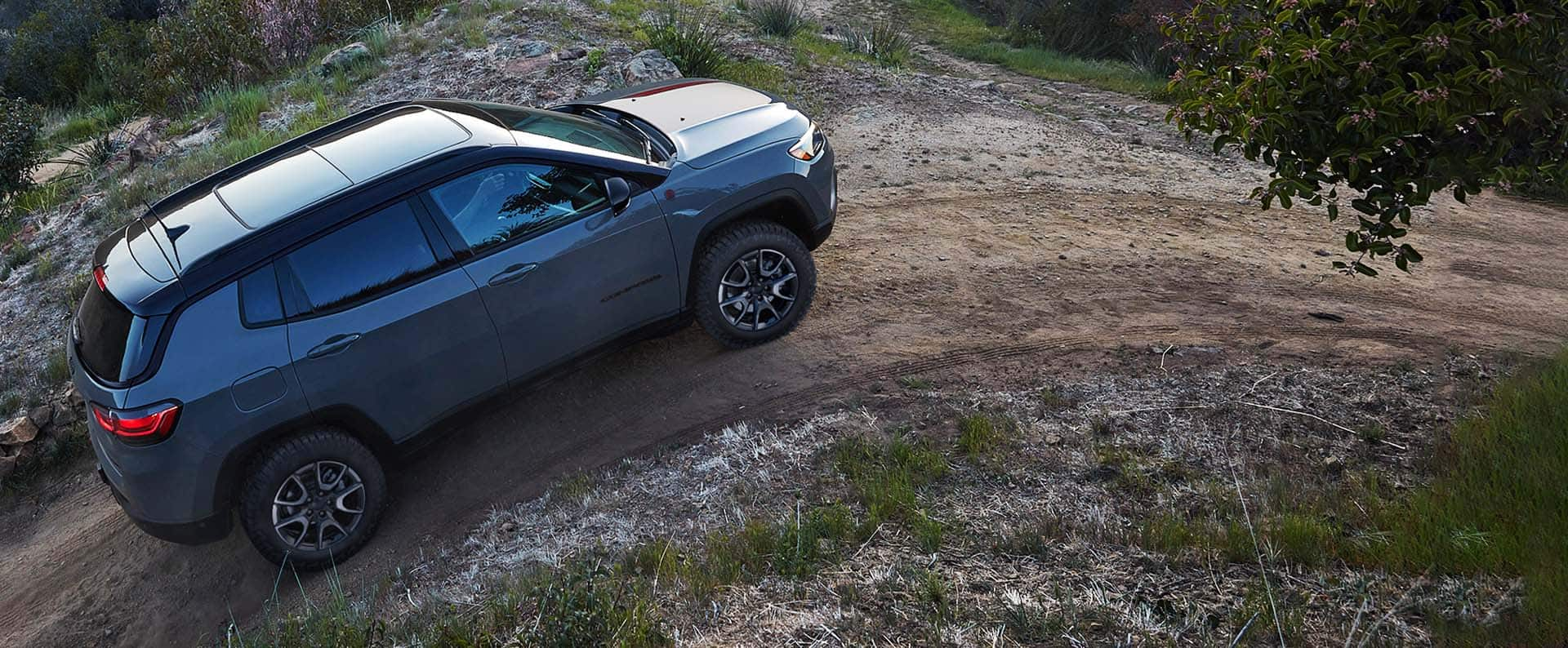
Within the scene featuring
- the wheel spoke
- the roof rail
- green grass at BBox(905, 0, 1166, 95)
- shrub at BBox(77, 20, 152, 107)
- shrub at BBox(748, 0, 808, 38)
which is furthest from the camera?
shrub at BBox(77, 20, 152, 107)

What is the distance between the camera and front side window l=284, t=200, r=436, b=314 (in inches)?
179

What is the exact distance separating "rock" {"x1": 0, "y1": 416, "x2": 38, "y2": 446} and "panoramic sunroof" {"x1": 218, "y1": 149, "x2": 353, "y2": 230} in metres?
2.66

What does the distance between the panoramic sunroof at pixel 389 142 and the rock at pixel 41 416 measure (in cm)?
296

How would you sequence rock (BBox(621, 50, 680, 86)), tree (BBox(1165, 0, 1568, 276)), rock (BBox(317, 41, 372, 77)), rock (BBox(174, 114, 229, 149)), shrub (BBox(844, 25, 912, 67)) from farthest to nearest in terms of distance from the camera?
shrub (BBox(844, 25, 912, 67)) → rock (BBox(317, 41, 372, 77)) → rock (BBox(174, 114, 229, 149)) → rock (BBox(621, 50, 680, 86)) → tree (BBox(1165, 0, 1568, 276))

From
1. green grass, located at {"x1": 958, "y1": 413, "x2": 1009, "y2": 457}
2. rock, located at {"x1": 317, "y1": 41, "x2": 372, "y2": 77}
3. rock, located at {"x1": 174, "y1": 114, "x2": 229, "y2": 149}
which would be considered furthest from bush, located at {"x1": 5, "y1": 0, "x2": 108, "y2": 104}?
green grass, located at {"x1": 958, "y1": 413, "x2": 1009, "y2": 457}

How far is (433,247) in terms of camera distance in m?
4.79

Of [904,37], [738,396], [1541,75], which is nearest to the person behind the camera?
[1541,75]

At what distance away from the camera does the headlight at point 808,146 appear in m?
5.75

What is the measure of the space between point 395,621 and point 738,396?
2.24 metres

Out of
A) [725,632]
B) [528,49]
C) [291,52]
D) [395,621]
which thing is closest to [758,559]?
[725,632]

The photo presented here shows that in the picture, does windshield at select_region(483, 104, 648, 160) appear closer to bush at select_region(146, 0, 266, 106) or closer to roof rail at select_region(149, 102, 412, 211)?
roof rail at select_region(149, 102, 412, 211)

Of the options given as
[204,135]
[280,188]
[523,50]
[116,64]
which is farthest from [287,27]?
[280,188]

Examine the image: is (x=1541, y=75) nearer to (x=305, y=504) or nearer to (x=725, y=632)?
(x=725, y=632)

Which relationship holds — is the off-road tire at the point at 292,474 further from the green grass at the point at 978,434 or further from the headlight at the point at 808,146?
the green grass at the point at 978,434
